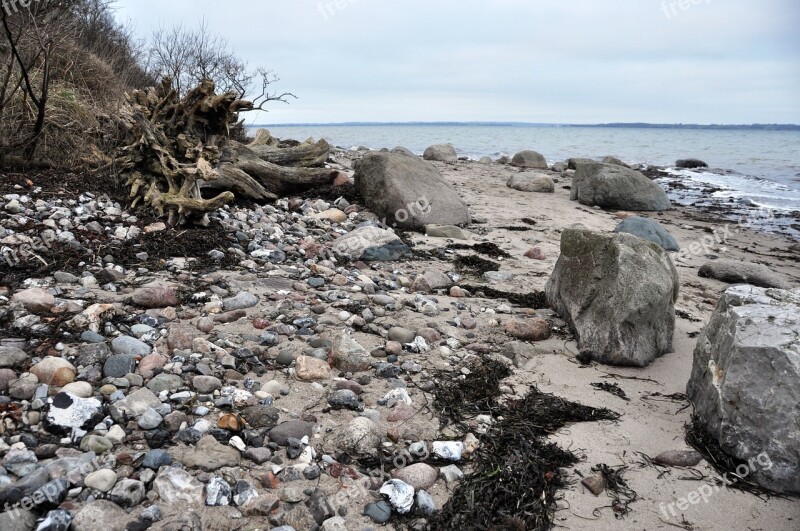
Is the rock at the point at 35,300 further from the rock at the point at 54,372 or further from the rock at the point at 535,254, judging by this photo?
the rock at the point at 535,254

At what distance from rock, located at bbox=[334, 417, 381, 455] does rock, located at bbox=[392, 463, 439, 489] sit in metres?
0.21

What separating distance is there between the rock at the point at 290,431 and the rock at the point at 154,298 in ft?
5.77

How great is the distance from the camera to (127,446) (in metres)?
2.57

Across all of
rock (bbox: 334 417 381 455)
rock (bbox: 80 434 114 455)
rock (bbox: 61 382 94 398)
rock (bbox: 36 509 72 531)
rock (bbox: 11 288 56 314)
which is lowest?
rock (bbox: 334 417 381 455)

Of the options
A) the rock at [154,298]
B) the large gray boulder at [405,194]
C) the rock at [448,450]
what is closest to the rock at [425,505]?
the rock at [448,450]

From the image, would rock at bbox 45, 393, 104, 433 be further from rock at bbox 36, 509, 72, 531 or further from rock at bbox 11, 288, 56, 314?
rock at bbox 11, 288, 56, 314

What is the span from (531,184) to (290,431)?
1167cm

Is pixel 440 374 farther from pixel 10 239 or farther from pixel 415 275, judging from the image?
pixel 10 239

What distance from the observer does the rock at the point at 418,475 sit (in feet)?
8.58

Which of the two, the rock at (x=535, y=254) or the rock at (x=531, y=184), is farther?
the rock at (x=531, y=184)

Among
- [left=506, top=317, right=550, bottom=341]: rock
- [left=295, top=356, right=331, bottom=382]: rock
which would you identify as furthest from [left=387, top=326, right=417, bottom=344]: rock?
[left=506, top=317, right=550, bottom=341]: rock

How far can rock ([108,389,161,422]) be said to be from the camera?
2.72m

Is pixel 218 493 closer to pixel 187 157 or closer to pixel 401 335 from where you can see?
pixel 401 335

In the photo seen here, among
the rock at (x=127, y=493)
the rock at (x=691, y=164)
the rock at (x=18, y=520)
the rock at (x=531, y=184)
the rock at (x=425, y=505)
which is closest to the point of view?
the rock at (x=18, y=520)
